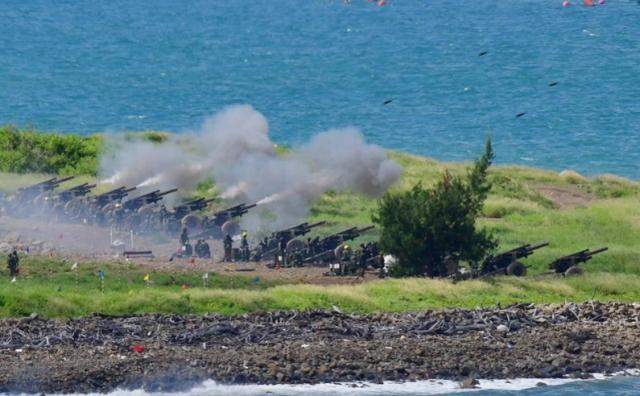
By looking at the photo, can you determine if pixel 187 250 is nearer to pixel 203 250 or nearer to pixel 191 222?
pixel 203 250

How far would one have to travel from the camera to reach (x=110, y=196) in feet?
218

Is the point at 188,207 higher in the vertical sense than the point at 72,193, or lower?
lower

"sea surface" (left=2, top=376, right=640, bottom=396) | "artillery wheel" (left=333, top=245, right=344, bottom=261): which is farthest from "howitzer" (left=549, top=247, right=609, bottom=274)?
"sea surface" (left=2, top=376, right=640, bottom=396)

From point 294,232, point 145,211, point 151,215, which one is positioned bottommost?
point 294,232

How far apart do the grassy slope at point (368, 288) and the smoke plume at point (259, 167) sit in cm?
115

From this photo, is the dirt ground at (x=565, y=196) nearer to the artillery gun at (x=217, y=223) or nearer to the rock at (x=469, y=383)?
the artillery gun at (x=217, y=223)

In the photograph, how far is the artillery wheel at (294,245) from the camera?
58.4 meters

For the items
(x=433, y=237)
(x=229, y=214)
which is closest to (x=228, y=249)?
(x=229, y=214)

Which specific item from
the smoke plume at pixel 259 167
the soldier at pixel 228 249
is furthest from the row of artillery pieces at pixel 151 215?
the smoke plume at pixel 259 167

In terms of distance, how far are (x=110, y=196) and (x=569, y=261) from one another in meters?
17.8

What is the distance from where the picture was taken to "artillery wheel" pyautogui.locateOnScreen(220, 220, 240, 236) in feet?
205

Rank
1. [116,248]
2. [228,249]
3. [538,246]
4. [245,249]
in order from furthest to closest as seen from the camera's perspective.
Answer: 1. [116,248]
2. [245,249]
3. [228,249]
4. [538,246]

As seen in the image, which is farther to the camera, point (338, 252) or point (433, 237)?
point (338, 252)

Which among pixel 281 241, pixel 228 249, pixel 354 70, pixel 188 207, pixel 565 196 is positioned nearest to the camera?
pixel 228 249
